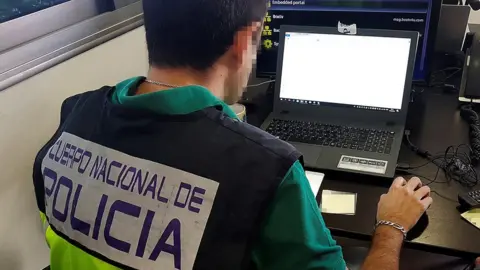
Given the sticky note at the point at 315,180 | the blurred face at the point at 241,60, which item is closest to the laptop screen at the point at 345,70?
the sticky note at the point at 315,180

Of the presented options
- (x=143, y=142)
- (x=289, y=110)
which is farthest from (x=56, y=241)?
(x=289, y=110)

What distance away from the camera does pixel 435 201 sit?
1.26 metres

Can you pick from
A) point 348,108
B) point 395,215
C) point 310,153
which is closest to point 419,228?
point 395,215

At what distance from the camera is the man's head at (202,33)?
883 mm

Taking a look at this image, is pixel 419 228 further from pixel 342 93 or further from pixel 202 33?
pixel 202 33

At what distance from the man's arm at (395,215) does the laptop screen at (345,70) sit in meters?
0.33

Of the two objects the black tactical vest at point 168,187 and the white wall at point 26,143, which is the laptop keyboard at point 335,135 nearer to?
the white wall at point 26,143

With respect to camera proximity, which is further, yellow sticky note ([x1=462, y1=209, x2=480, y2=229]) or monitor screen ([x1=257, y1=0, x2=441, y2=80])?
monitor screen ([x1=257, y1=0, x2=441, y2=80])

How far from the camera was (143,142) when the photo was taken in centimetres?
88

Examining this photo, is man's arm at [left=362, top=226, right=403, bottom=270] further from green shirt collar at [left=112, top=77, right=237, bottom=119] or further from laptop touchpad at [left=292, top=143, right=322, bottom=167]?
green shirt collar at [left=112, top=77, right=237, bottom=119]

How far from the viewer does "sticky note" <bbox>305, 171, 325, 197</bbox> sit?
4.31 feet

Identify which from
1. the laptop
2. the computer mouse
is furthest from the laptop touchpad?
the computer mouse

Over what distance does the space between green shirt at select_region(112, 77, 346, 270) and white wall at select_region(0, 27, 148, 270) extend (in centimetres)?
48

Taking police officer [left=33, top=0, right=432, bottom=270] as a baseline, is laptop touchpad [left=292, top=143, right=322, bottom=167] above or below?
below
